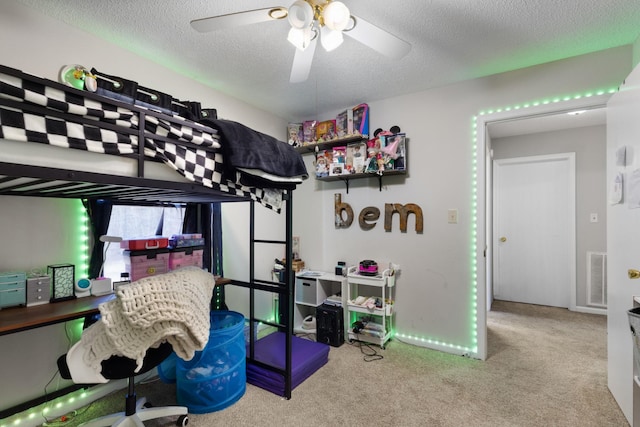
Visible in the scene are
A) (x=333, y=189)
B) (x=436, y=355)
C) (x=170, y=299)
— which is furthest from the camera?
(x=333, y=189)

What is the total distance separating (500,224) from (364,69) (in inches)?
128

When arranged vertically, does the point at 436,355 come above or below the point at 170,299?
below

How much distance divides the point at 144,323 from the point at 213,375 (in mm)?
817

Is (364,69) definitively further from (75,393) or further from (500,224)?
(500,224)

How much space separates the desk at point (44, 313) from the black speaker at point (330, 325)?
1710 millimetres

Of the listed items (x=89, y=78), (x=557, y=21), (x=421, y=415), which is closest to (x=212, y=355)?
(x=421, y=415)

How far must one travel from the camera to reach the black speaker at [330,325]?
2.67 metres

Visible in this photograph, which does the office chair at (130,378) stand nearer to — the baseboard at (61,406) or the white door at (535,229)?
the baseboard at (61,406)

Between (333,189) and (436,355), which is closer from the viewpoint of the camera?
(436,355)

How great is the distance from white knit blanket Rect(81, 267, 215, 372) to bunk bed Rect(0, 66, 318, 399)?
449 millimetres

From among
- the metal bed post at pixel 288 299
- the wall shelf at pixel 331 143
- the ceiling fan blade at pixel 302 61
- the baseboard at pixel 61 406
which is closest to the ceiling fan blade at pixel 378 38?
the ceiling fan blade at pixel 302 61

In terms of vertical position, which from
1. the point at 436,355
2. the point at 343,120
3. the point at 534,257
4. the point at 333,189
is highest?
the point at 343,120

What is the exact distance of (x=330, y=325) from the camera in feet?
8.81

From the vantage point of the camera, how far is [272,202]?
1951 millimetres
